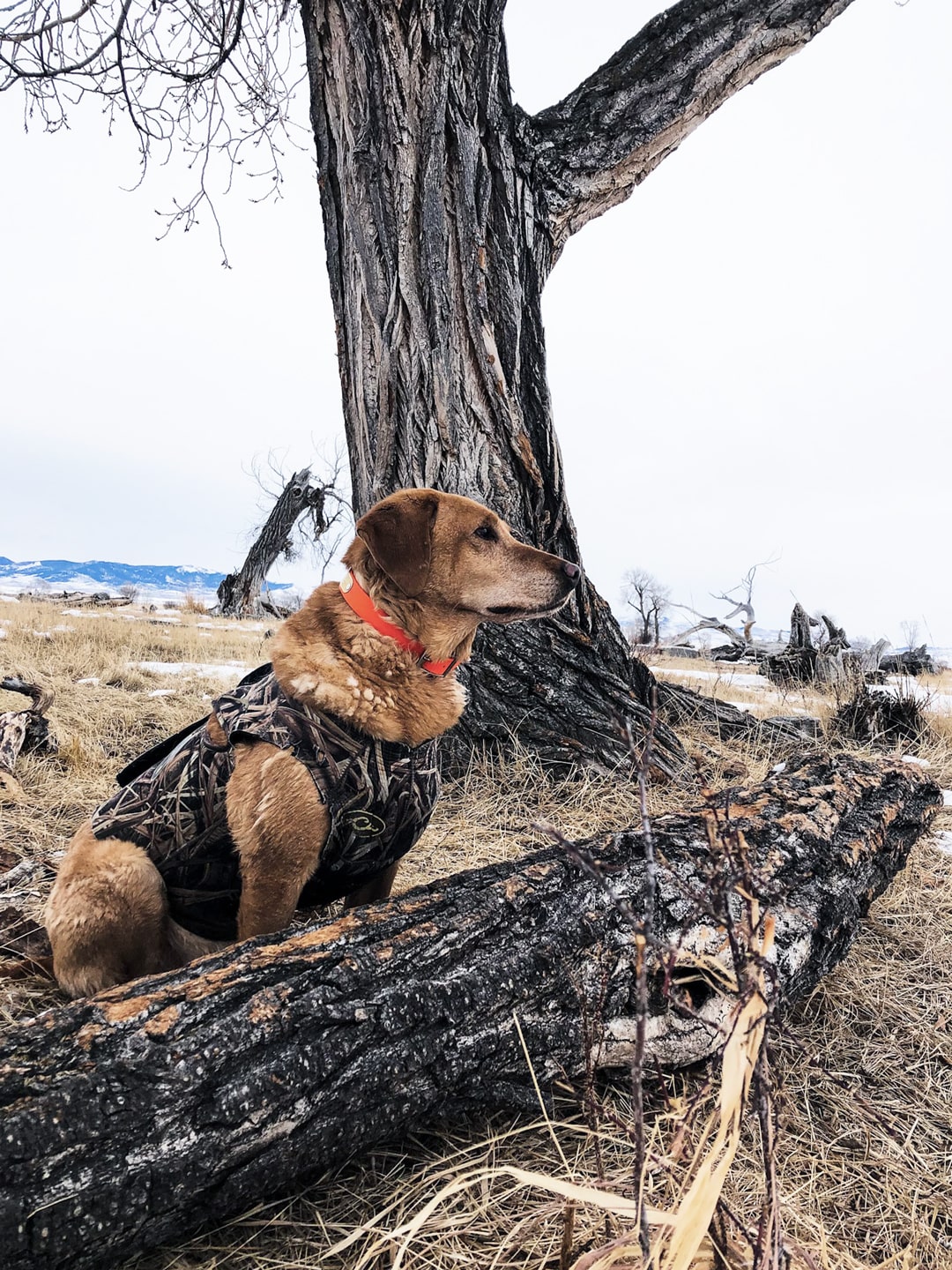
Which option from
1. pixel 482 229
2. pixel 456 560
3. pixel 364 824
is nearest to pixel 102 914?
pixel 364 824

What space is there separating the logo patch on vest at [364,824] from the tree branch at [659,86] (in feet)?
12.7

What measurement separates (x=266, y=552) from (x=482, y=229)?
17123mm

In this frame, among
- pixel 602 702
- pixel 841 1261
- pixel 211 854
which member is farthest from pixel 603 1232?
pixel 602 702

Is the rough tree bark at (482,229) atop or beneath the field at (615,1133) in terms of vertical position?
atop

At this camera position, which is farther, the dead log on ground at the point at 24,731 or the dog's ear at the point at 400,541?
the dead log on ground at the point at 24,731

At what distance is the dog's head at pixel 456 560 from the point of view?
2.37 m

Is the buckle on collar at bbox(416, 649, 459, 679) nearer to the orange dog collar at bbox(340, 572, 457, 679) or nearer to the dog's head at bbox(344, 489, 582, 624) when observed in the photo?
the orange dog collar at bbox(340, 572, 457, 679)

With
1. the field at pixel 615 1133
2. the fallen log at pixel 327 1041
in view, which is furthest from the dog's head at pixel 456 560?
the field at pixel 615 1133

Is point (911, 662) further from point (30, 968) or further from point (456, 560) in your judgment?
point (30, 968)

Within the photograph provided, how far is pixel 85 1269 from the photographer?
1.18m

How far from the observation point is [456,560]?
8.46 feet

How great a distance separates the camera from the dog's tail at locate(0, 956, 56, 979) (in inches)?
88.0

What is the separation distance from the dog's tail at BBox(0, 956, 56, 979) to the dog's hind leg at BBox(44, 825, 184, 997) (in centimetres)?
18

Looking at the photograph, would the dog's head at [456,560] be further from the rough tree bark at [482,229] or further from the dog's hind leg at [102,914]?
the rough tree bark at [482,229]
